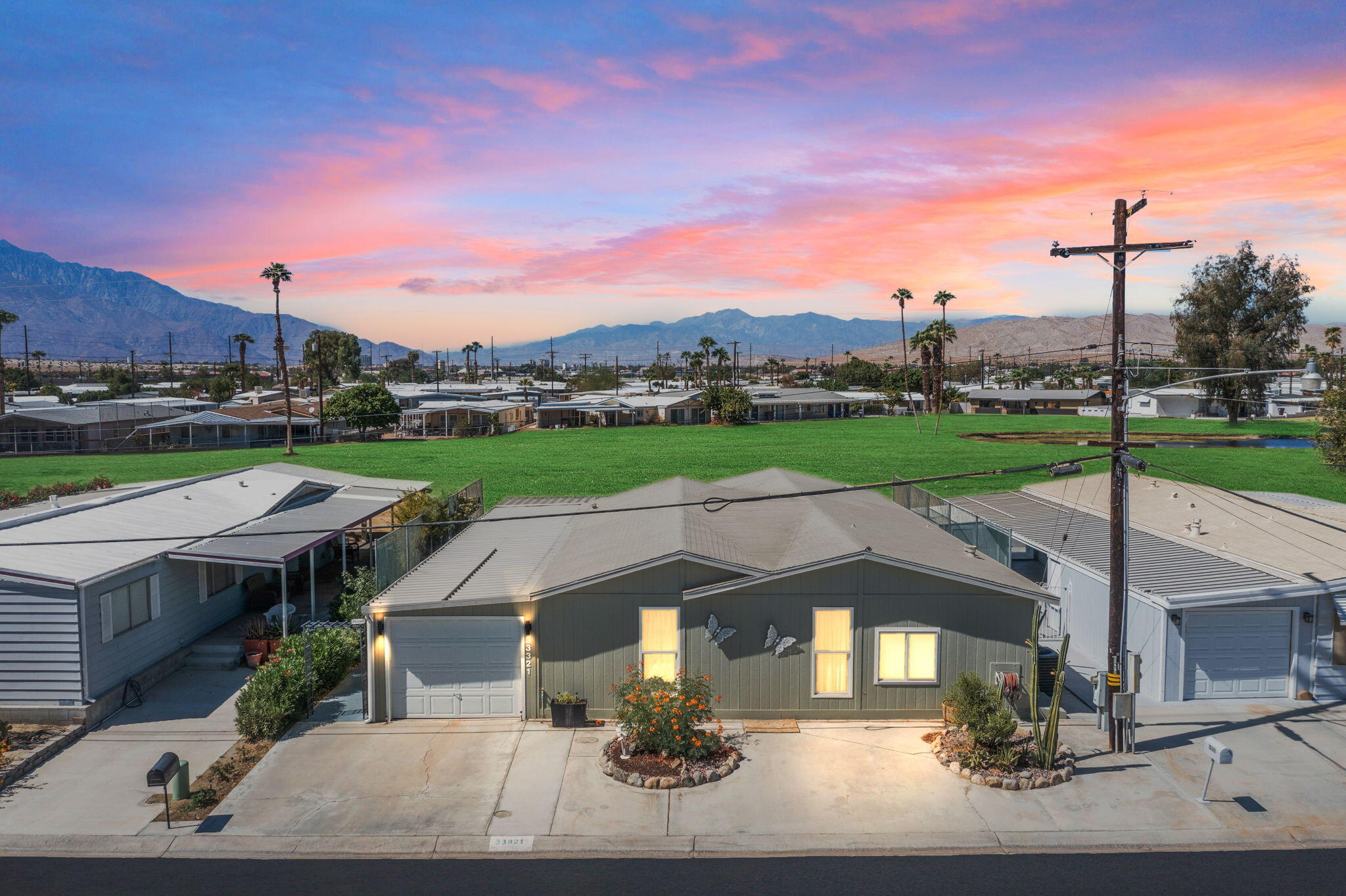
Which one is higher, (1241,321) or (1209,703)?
(1241,321)

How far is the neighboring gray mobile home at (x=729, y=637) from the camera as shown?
52.1 feet

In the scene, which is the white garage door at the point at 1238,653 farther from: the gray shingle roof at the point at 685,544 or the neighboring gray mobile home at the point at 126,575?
the neighboring gray mobile home at the point at 126,575

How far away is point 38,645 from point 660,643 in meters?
11.8

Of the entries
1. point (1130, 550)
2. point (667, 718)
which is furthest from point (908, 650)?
point (1130, 550)

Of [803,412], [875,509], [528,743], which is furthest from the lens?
[803,412]

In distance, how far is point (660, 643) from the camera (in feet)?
52.6

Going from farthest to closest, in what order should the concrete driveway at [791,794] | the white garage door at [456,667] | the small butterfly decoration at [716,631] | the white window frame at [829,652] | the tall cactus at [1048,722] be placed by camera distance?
the white garage door at [456,667], the white window frame at [829,652], the small butterfly decoration at [716,631], the tall cactus at [1048,722], the concrete driveway at [791,794]

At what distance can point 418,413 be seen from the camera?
86000 mm

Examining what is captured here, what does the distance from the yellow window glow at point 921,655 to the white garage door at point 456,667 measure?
7.49 meters

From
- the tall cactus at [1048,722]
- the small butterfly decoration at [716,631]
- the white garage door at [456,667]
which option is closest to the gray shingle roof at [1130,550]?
the tall cactus at [1048,722]

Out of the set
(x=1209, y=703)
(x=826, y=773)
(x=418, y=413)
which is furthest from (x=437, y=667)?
(x=418, y=413)

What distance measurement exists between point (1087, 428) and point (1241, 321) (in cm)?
1776

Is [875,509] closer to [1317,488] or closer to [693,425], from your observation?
[1317,488]

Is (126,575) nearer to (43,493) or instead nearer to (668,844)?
(668,844)
